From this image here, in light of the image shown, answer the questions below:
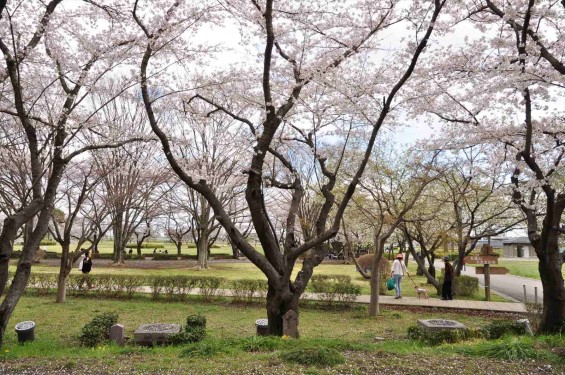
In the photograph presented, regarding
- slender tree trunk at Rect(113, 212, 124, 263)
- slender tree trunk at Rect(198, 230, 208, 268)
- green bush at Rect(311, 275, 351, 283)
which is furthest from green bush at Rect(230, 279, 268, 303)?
slender tree trunk at Rect(113, 212, 124, 263)

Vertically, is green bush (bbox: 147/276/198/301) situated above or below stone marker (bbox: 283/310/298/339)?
below

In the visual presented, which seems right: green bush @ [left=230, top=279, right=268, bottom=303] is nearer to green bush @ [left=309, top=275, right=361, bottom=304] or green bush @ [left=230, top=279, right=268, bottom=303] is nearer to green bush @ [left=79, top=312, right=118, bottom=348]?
green bush @ [left=309, top=275, right=361, bottom=304]

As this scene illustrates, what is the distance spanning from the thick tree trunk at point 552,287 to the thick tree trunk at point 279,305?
13.5ft

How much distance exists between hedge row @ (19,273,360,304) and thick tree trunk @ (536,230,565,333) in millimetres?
5833

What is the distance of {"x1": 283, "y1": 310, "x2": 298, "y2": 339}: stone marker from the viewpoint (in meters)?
6.04

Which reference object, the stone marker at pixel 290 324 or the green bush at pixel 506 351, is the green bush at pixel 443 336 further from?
the stone marker at pixel 290 324

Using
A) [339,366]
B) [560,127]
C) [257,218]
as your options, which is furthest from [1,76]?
[560,127]

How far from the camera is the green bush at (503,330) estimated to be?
6.43 m

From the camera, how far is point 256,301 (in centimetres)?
1265

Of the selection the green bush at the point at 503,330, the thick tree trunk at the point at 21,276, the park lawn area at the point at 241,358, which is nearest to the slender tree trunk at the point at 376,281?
the park lawn area at the point at 241,358

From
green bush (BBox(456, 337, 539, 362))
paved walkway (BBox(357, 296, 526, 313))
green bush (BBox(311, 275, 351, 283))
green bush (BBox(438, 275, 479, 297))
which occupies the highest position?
green bush (BBox(456, 337, 539, 362))

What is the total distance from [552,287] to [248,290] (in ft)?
25.7

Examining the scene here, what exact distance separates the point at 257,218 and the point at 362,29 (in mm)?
3151

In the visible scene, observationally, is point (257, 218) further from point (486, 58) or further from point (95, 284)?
point (95, 284)
